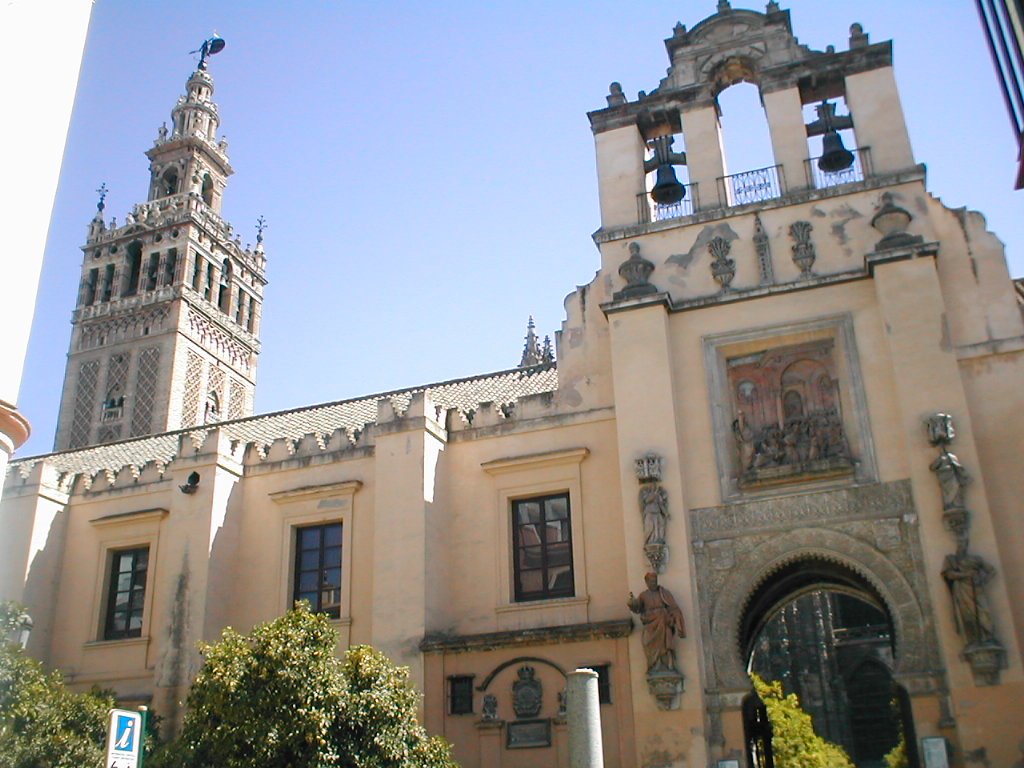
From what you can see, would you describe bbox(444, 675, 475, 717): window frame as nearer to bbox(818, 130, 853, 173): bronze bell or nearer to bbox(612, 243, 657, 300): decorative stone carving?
bbox(612, 243, 657, 300): decorative stone carving

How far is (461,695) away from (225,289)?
5345 centimetres

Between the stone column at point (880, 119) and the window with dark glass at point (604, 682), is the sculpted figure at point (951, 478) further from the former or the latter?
the window with dark glass at point (604, 682)

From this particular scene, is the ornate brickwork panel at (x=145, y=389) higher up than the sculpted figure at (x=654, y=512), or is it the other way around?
the ornate brickwork panel at (x=145, y=389)

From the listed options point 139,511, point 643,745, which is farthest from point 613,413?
point 139,511

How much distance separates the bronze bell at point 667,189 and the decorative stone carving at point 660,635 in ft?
24.2

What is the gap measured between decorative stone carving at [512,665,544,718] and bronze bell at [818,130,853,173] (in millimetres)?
10420

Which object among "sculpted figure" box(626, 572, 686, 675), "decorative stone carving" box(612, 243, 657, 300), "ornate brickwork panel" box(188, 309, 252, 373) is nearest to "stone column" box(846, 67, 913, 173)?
"decorative stone carving" box(612, 243, 657, 300)

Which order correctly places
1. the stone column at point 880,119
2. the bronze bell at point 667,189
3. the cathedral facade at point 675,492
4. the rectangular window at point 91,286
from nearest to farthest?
1. the cathedral facade at point 675,492
2. the stone column at point 880,119
3. the bronze bell at point 667,189
4. the rectangular window at point 91,286

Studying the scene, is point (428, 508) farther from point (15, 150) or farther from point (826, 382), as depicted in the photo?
point (15, 150)

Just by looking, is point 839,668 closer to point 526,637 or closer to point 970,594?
point 526,637

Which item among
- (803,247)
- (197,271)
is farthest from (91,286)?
(803,247)

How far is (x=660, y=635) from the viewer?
1628cm

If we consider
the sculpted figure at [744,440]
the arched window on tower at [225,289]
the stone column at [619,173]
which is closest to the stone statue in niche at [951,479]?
the sculpted figure at [744,440]

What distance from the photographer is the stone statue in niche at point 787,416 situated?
55.7 ft
